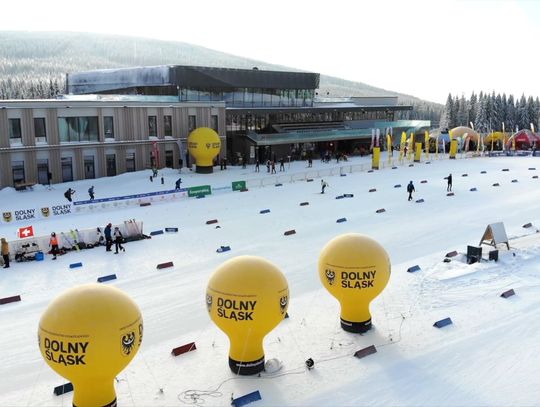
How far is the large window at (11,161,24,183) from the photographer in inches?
1457

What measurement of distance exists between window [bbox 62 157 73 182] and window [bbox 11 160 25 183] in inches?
116

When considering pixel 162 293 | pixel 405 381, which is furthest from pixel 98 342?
pixel 162 293

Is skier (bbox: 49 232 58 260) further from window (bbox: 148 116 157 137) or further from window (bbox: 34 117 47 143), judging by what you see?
window (bbox: 148 116 157 137)

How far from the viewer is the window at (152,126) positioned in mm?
44219

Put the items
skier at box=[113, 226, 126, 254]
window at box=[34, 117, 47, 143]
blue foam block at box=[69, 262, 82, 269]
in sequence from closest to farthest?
blue foam block at box=[69, 262, 82, 269]
skier at box=[113, 226, 126, 254]
window at box=[34, 117, 47, 143]

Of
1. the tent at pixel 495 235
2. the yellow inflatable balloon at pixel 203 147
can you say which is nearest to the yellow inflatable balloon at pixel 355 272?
the tent at pixel 495 235

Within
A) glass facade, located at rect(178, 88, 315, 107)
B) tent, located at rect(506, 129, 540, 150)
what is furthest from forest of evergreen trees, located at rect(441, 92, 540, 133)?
glass facade, located at rect(178, 88, 315, 107)

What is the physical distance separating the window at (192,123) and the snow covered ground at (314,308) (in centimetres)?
1520

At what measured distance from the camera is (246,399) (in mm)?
11164

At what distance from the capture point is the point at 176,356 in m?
13.3

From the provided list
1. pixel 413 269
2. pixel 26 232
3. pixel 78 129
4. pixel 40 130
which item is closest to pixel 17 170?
pixel 40 130

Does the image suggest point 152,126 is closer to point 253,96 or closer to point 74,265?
point 253,96

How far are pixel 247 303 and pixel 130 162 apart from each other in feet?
112

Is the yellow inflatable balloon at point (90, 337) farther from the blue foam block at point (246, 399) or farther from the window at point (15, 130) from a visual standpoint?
the window at point (15, 130)
